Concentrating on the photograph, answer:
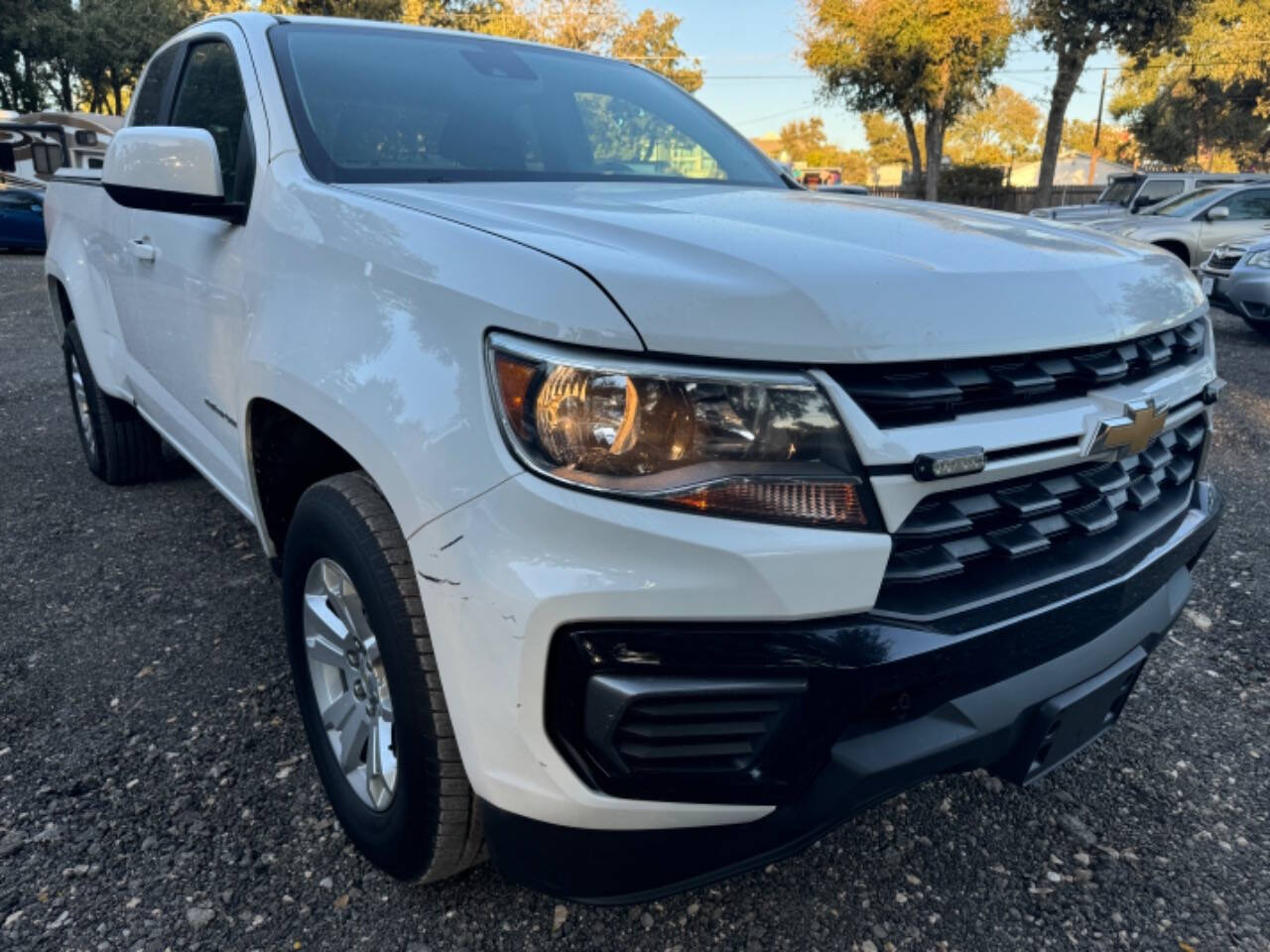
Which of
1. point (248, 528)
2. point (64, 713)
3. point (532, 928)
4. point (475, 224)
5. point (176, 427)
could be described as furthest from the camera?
point (248, 528)

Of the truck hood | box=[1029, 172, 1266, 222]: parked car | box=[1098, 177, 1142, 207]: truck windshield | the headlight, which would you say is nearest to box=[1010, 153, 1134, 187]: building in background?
box=[1098, 177, 1142, 207]: truck windshield

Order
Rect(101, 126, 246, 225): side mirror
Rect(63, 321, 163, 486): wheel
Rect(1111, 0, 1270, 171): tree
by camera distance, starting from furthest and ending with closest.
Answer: Rect(1111, 0, 1270, 171): tree → Rect(63, 321, 163, 486): wheel → Rect(101, 126, 246, 225): side mirror

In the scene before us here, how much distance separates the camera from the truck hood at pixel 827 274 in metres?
1.33

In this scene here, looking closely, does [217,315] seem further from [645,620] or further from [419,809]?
[645,620]

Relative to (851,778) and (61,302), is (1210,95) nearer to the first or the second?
(61,302)

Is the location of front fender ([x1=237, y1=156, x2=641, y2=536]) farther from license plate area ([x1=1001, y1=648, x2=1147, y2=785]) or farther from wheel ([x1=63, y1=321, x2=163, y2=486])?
wheel ([x1=63, y1=321, x2=163, y2=486])

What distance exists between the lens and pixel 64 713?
8.18ft

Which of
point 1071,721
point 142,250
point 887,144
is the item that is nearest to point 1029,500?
point 1071,721

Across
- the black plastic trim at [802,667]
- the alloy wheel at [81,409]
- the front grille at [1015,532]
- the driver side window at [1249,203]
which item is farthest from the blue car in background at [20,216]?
the front grille at [1015,532]

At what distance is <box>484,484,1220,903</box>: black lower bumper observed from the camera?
1395 millimetres

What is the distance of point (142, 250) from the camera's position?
2.83 metres

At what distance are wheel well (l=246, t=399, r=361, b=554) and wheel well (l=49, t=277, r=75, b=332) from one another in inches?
103

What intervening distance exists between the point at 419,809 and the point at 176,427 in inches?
73.6

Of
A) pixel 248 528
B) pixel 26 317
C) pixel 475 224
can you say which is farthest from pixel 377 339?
pixel 26 317
